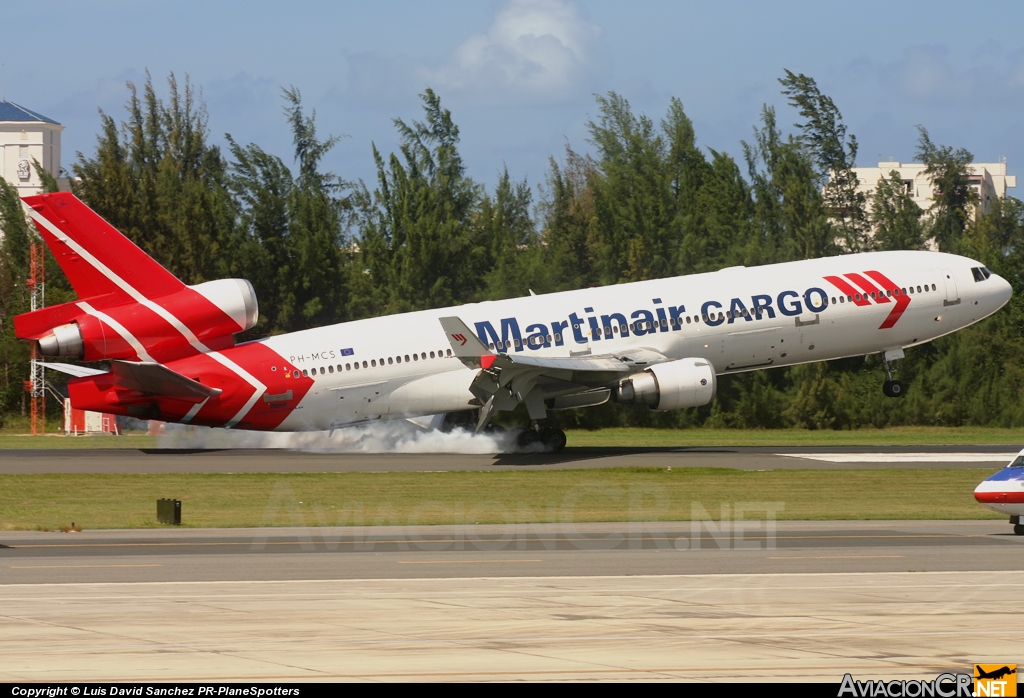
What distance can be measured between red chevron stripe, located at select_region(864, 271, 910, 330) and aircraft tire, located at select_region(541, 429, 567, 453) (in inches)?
469

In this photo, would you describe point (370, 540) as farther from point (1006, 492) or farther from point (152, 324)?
point (152, 324)

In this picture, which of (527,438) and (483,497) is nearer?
(483,497)

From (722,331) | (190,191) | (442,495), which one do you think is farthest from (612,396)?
(190,191)

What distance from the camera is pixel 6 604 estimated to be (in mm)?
16875

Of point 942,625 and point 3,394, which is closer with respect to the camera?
point 942,625

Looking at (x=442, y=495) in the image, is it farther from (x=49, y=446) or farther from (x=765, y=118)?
(x=765, y=118)

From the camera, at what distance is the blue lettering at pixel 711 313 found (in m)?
44.6

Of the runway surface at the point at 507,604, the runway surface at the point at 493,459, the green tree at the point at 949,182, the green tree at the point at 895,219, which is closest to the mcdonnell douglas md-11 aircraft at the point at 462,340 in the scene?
the runway surface at the point at 493,459

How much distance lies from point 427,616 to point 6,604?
536cm

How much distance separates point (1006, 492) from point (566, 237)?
59.9 m

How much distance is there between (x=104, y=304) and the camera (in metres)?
41.4

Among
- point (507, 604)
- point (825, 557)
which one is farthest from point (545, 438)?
point (507, 604)

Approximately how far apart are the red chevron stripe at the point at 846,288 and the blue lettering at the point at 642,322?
6.28 m

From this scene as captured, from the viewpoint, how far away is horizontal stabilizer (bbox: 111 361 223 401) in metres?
40.4
